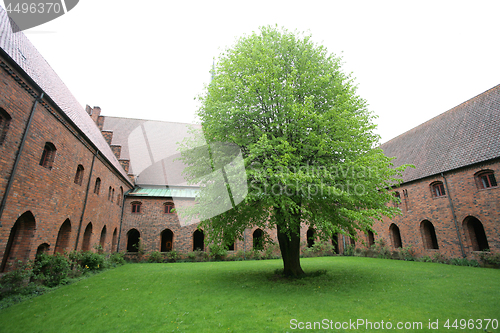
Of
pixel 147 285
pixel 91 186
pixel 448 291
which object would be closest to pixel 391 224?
pixel 448 291

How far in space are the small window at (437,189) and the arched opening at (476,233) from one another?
2.14 m

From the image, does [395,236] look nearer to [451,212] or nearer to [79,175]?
[451,212]

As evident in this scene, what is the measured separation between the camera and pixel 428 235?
689 inches

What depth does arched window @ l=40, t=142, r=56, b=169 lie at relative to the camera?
9758mm

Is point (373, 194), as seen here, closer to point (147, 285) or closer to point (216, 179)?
point (216, 179)

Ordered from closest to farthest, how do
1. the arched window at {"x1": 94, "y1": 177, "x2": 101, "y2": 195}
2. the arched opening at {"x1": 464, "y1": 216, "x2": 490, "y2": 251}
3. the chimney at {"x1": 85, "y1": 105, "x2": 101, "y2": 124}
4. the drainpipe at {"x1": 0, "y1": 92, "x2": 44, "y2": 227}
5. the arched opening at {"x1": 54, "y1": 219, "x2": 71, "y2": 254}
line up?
the drainpipe at {"x1": 0, "y1": 92, "x2": 44, "y2": 227}
the arched opening at {"x1": 54, "y1": 219, "x2": 71, "y2": 254}
the arched opening at {"x1": 464, "y1": 216, "x2": 490, "y2": 251}
the arched window at {"x1": 94, "y1": 177, "x2": 101, "y2": 195}
the chimney at {"x1": 85, "y1": 105, "x2": 101, "y2": 124}

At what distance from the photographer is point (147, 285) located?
9.70 m

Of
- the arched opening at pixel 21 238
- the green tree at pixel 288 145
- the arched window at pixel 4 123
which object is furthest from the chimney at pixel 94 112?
the green tree at pixel 288 145

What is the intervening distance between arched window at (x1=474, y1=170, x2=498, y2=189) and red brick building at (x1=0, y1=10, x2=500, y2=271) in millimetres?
57

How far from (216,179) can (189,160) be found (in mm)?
2183

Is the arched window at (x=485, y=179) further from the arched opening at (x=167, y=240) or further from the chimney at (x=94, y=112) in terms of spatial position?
the chimney at (x=94, y=112)

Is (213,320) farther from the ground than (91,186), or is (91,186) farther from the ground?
(91,186)

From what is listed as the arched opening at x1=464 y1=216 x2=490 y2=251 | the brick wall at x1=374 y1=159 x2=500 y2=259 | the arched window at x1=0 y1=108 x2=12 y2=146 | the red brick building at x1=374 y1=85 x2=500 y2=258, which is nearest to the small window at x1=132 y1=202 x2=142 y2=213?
the arched window at x1=0 y1=108 x2=12 y2=146

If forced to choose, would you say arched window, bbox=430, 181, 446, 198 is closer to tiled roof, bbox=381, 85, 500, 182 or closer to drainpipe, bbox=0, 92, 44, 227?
tiled roof, bbox=381, 85, 500, 182
